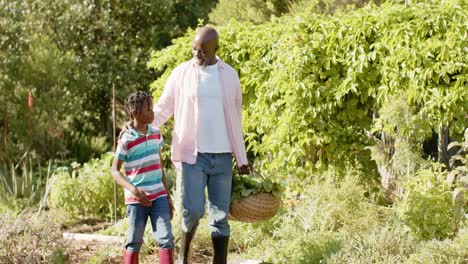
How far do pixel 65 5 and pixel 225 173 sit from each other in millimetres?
A: 9765

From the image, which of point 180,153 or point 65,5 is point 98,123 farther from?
point 180,153

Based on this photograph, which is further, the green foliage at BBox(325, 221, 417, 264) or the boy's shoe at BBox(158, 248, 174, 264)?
the green foliage at BBox(325, 221, 417, 264)

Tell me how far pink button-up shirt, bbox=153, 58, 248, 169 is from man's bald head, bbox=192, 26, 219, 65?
73 millimetres

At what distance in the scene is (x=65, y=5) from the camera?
14.0 m

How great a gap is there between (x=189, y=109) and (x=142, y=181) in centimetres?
57

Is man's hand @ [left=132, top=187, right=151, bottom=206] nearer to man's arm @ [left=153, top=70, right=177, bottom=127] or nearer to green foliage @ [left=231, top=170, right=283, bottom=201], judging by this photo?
man's arm @ [left=153, top=70, right=177, bottom=127]

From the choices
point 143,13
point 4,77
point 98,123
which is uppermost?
point 143,13

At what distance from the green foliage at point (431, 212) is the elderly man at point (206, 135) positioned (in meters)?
1.63

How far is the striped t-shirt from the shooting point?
4.75 m

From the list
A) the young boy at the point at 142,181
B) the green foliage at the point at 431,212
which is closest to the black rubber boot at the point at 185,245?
the young boy at the point at 142,181

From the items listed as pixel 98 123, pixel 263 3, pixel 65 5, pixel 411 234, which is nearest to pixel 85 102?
pixel 98 123

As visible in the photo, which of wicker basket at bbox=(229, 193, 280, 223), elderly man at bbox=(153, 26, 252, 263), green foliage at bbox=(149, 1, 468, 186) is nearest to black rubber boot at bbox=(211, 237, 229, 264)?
elderly man at bbox=(153, 26, 252, 263)

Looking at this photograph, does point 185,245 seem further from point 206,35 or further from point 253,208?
point 206,35

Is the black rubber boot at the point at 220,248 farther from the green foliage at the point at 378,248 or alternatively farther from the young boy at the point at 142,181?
the green foliage at the point at 378,248
